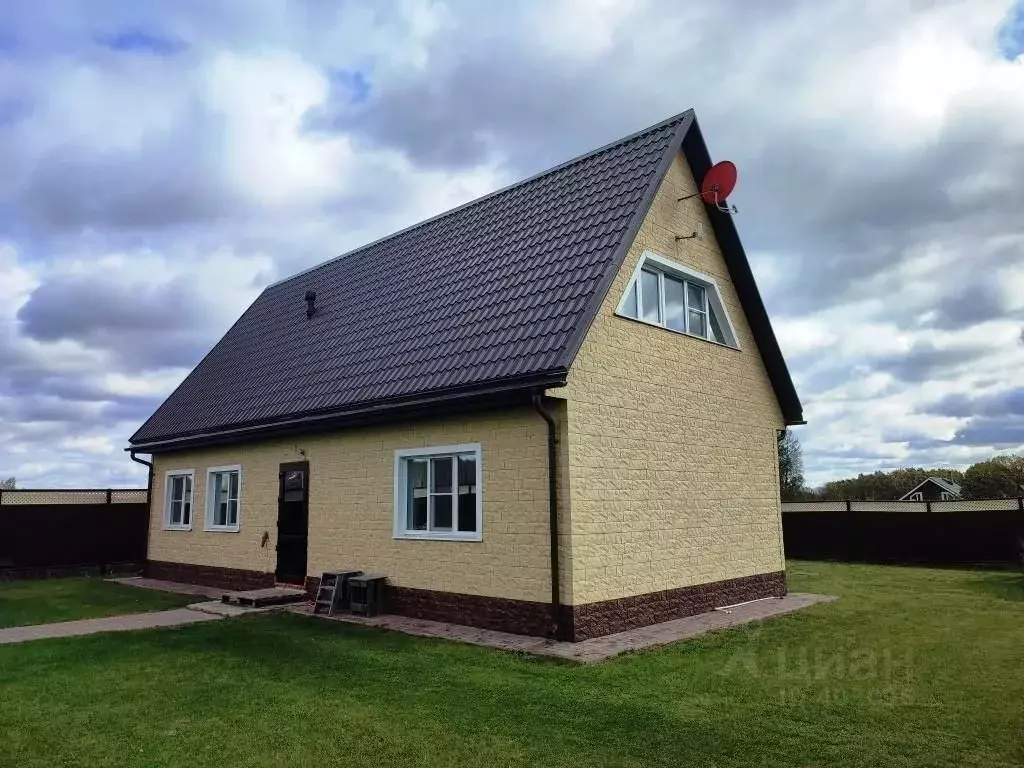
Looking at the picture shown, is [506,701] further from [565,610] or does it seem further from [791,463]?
[791,463]

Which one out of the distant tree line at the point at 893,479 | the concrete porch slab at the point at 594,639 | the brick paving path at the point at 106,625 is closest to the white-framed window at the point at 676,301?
the concrete porch slab at the point at 594,639

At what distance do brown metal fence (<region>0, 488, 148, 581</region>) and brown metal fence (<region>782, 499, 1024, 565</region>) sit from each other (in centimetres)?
1738

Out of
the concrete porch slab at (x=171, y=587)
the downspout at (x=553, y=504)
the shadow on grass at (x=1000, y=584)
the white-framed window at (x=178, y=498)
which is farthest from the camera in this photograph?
the white-framed window at (x=178, y=498)

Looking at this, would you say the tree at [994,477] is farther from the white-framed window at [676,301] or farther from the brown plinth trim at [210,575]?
the brown plinth trim at [210,575]

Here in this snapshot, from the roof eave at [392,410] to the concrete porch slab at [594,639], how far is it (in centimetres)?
271

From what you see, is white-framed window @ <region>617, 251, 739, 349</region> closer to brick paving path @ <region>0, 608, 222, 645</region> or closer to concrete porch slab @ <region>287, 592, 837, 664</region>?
concrete porch slab @ <region>287, 592, 837, 664</region>

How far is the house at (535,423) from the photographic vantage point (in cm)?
881

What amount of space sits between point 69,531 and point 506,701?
14910 mm

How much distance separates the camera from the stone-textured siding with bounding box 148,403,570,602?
28.8ft

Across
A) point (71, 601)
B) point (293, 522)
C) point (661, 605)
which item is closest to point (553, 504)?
point (661, 605)

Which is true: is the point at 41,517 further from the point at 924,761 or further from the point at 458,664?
the point at 924,761

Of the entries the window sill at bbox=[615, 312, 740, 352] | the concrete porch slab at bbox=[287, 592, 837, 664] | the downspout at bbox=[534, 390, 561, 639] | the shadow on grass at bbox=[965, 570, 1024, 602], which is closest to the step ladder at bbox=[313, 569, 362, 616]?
the concrete porch slab at bbox=[287, 592, 837, 664]

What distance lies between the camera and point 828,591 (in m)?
13.2

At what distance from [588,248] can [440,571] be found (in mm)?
4731
